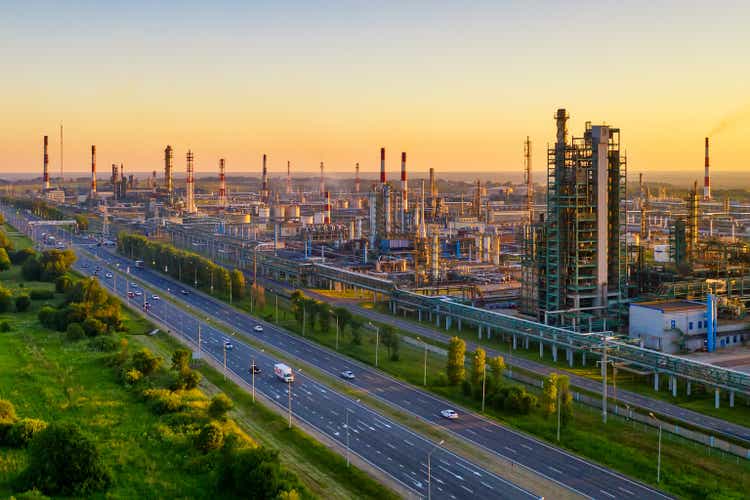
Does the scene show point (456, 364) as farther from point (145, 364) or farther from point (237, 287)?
point (237, 287)

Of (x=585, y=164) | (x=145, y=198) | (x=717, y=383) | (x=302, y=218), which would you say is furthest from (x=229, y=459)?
(x=145, y=198)

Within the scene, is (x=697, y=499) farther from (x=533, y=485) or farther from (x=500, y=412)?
(x=500, y=412)

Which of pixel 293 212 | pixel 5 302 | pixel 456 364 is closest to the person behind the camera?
pixel 456 364

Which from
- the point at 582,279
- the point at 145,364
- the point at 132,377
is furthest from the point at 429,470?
the point at 582,279

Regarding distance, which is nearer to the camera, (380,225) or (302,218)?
(380,225)

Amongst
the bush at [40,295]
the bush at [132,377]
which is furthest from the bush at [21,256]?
the bush at [132,377]

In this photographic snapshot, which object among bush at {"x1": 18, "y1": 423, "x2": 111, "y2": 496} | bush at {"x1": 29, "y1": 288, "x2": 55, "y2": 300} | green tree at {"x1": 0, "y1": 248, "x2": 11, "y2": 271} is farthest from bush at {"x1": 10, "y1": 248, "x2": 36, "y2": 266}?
bush at {"x1": 18, "y1": 423, "x2": 111, "y2": 496}

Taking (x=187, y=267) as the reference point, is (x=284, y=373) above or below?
below
